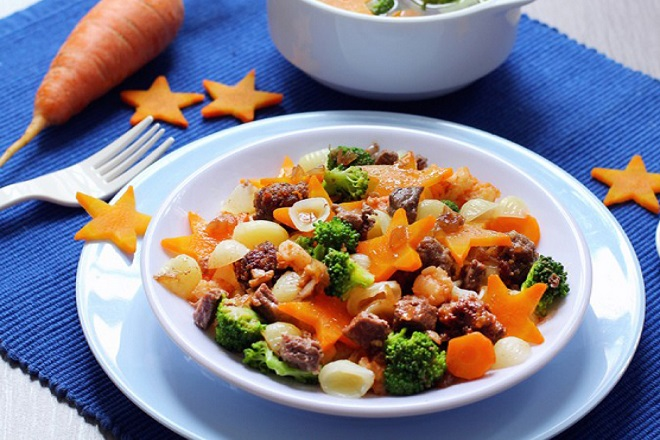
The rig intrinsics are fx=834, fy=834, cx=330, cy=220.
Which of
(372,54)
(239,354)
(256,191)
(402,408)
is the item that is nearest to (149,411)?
(239,354)

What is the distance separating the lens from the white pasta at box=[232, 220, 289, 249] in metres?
1.98

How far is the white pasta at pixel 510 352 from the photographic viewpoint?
1.71 metres

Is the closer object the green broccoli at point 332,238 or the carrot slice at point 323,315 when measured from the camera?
the carrot slice at point 323,315

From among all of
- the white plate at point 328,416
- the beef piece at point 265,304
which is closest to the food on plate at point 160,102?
the white plate at point 328,416

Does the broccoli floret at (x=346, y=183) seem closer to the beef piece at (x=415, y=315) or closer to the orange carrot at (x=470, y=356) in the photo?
the beef piece at (x=415, y=315)

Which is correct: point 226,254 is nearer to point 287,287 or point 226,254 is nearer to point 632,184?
point 287,287

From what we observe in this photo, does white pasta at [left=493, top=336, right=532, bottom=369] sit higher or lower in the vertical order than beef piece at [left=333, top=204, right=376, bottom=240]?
lower

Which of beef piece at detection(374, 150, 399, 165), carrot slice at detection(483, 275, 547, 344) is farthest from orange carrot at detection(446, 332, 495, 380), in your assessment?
beef piece at detection(374, 150, 399, 165)

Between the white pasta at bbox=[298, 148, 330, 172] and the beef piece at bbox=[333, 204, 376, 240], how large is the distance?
11.3 inches

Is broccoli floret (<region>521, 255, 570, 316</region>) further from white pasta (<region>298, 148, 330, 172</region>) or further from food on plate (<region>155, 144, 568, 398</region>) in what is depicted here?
white pasta (<region>298, 148, 330, 172</region>)

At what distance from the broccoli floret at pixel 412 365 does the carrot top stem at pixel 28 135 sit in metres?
1.50

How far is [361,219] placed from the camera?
1.96 m

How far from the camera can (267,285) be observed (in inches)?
74.1

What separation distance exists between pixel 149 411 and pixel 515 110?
176 centimetres
